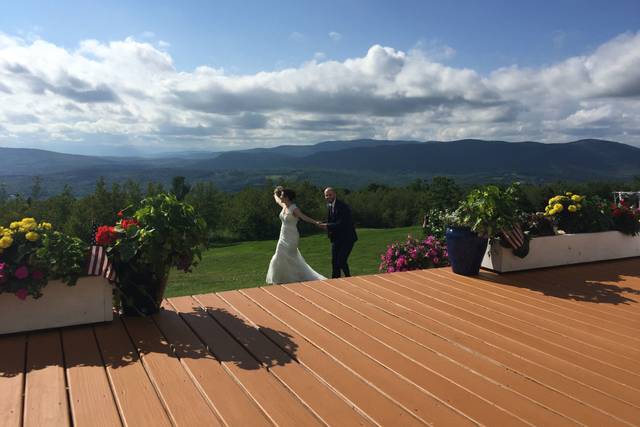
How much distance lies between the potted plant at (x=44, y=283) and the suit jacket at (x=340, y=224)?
385cm

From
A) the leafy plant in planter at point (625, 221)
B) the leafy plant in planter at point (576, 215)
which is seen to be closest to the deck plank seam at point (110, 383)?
the leafy plant in planter at point (576, 215)

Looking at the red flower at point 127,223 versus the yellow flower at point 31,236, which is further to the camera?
the red flower at point 127,223

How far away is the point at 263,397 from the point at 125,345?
1.33m

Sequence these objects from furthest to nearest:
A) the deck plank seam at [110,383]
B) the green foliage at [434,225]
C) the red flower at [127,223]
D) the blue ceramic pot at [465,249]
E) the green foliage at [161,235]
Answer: the green foliage at [434,225]
the blue ceramic pot at [465,249]
the red flower at [127,223]
the green foliage at [161,235]
the deck plank seam at [110,383]

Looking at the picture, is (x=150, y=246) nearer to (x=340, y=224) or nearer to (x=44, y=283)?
(x=44, y=283)

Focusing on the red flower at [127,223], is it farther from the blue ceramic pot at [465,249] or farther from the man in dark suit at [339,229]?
the blue ceramic pot at [465,249]

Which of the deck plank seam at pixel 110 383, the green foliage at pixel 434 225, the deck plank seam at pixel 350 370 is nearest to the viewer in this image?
the deck plank seam at pixel 110 383

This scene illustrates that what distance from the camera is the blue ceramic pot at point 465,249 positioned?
552 centimetres

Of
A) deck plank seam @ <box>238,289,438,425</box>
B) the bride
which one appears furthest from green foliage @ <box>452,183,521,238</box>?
deck plank seam @ <box>238,289,438,425</box>

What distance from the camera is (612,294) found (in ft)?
15.8

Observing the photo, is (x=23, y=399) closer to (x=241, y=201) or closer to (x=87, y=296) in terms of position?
(x=87, y=296)

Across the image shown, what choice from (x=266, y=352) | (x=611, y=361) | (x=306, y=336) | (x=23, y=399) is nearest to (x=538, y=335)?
(x=611, y=361)

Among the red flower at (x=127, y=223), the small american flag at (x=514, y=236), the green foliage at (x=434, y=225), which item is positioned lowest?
the green foliage at (x=434, y=225)

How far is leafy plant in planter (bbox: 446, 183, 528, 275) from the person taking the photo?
17.5 feet
